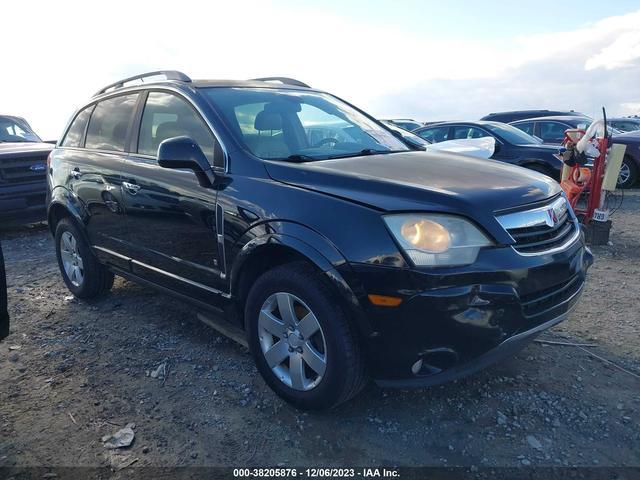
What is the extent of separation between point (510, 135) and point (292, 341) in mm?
8269

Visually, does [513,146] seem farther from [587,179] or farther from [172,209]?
[172,209]

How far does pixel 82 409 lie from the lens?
2.98 meters

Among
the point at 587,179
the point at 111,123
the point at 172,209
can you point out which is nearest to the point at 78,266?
the point at 111,123

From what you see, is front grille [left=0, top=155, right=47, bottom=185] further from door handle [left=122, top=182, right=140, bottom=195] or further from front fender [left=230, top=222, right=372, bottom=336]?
front fender [left=230, top=222, right=372, bottom=336]

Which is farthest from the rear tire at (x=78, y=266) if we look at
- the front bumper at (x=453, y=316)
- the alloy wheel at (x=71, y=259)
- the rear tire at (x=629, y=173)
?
the rear tire at (x=629, y=173)

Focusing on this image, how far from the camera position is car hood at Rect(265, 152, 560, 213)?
2436 millimetres

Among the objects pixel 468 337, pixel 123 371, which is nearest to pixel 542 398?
pixel 468 337

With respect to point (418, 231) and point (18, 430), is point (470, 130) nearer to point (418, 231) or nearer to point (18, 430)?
point (418, 231)

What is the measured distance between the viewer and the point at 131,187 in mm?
3664

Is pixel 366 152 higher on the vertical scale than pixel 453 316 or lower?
higher

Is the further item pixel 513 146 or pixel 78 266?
pixel 513 146

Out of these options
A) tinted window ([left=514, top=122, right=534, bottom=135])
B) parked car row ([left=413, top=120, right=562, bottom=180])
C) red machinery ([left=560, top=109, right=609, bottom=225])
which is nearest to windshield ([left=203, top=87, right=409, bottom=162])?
red machinery ([left=560, top=109, right=609, bottom=225])

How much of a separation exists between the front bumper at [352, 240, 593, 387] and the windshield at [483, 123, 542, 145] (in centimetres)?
763

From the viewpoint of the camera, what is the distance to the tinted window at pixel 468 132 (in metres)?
9.93
